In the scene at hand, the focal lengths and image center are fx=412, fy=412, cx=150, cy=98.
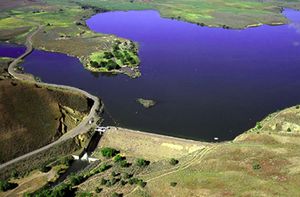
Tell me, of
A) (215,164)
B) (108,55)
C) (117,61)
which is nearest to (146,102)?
(117,61)

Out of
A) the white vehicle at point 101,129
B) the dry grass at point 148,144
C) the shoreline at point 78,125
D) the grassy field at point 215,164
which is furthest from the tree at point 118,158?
the shoreline at point 78,125

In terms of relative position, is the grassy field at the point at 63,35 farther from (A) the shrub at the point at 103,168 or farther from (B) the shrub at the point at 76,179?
(B) the shrub at the point at 76,179

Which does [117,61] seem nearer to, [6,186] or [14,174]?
[14,174]

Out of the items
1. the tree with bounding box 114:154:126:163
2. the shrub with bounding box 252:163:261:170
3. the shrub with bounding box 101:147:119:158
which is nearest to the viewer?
the shrub with bounding box 252:163:261:170

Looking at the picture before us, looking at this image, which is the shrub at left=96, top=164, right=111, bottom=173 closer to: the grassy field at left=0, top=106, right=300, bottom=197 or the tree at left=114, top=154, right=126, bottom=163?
the grassy field at left=0, top=106, right=300, bottom=197

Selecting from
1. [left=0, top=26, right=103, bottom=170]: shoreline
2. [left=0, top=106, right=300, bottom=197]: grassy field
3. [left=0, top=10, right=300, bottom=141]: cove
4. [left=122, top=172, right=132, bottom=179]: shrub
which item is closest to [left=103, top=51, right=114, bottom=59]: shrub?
[left=0, top=10, right=300, bottom=141]: cove

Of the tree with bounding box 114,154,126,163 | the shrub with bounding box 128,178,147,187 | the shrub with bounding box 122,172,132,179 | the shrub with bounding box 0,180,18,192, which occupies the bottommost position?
the shrub with bounding box 0,180,18,192
